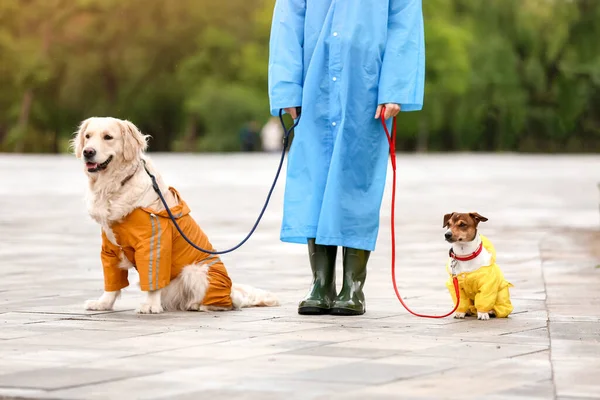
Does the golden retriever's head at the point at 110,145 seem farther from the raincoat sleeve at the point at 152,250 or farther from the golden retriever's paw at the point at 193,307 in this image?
the golden retriever's paw at the point at 193,307

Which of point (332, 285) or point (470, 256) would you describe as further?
point (332, 285)

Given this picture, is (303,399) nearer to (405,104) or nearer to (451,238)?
(451,238)

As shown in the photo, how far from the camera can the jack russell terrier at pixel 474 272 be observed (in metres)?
6.62

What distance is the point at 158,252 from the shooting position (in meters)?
6.75

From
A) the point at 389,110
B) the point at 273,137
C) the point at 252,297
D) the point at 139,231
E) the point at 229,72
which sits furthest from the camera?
the point at 229,72

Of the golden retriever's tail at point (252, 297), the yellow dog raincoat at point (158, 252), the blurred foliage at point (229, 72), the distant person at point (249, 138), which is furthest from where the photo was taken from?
the blurred foliage at point (229, 72)

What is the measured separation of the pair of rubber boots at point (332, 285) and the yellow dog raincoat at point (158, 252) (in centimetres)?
53

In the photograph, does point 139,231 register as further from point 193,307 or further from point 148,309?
point 193,307

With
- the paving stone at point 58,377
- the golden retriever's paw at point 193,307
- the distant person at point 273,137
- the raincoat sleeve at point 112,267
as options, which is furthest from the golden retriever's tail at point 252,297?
the distant person at point 273,137

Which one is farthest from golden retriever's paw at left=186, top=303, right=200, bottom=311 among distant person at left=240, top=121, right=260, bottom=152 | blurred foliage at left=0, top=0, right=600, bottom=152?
blurred foliage at left=0, top=0, right=600, bottom=152

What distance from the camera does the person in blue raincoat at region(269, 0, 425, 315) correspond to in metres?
6.92

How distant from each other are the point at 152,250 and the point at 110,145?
658mm

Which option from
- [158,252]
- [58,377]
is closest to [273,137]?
[158,252]

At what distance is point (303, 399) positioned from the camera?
4332 mm
